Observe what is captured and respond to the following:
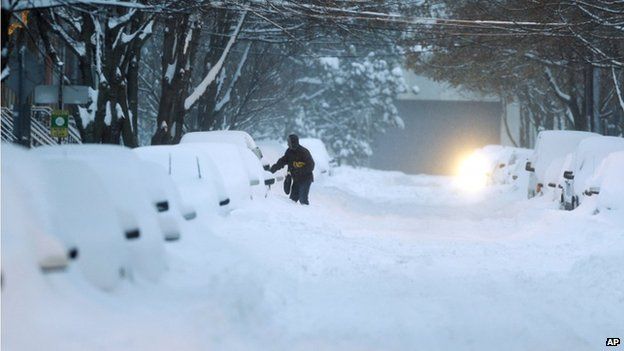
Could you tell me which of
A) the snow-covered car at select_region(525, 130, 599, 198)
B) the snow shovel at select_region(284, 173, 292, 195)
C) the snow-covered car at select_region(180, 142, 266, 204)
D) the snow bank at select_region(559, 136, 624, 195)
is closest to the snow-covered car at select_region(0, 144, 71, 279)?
the snow-covered car at select_region(180, 142, 266, 204)

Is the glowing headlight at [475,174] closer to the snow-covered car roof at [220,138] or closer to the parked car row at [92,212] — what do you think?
the snow-covered car roof at [220,138]

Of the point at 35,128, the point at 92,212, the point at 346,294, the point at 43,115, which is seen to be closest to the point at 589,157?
the point at 346,294

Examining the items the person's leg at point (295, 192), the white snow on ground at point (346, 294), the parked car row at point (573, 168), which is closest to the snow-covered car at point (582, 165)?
the parked car row at point (573, 168)

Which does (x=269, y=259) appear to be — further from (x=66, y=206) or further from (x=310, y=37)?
(x=310, y=37)

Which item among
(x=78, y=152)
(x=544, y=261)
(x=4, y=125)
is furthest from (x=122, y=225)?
(x=4, y=125)

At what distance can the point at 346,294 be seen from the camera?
12414 millimetres

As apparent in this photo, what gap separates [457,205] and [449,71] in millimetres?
7820

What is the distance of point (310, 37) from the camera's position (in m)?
30.0

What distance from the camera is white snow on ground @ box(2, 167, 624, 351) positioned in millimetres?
8648

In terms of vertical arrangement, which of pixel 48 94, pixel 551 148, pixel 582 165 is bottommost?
pixel 551 148

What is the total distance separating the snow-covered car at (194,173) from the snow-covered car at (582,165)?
9.01m

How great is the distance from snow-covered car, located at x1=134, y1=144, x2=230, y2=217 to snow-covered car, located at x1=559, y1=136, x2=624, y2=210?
9.01 m

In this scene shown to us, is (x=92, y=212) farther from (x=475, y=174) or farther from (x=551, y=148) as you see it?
(x=475, y=174)

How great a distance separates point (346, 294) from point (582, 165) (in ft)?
43.4
